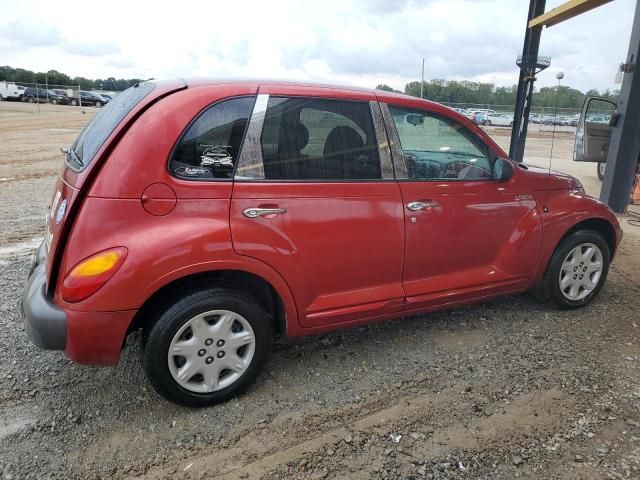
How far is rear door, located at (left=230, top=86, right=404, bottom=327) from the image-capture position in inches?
108

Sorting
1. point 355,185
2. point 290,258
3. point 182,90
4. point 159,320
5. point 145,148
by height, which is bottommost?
point 159,320

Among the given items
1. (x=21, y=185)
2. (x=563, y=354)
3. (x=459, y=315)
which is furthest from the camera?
(x=21, y=185)

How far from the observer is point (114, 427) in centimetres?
263

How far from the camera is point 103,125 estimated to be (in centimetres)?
285

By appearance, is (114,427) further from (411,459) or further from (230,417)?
(411,459)

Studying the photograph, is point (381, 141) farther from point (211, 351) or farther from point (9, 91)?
point (9, 91)

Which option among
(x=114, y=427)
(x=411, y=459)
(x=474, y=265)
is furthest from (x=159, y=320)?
(x=474, y=265)

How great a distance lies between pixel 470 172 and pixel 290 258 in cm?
154

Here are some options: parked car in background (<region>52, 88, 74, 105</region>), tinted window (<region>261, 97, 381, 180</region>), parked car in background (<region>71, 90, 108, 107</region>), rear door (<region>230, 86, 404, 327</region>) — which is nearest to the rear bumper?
rear door (<region>230, 86, 404, 327</region>)

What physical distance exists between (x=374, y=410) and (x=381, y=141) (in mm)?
1638

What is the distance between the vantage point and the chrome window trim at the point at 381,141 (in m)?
3.12

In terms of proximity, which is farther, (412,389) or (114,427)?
(412,389)

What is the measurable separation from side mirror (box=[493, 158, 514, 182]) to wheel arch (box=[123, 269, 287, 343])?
6.03ft

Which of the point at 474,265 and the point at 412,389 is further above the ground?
the point at 474,265
